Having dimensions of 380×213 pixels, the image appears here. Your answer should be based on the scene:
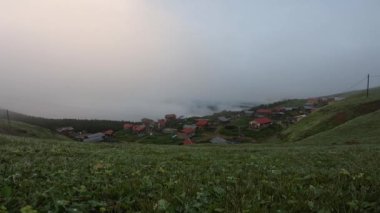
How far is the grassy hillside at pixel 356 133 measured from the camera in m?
59.0

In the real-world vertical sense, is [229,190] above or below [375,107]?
below

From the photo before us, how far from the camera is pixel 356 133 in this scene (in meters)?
65.2

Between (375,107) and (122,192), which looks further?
(375,107)

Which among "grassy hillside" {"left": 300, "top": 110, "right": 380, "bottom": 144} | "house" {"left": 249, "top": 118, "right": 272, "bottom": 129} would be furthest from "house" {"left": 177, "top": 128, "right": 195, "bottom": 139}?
"grassy hillside" {"left": 300, "top": 110, "right": 380, "bottom": 144}

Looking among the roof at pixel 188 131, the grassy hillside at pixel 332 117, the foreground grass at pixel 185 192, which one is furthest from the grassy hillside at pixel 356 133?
the roof at pixel 188 131

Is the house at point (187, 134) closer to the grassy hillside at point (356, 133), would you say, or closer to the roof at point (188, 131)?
the roof at point (188, 131)

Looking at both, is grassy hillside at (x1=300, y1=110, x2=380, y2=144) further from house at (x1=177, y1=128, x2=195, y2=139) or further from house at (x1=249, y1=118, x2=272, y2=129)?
house at (x1=249, y1=118, x2=272, y2=129)

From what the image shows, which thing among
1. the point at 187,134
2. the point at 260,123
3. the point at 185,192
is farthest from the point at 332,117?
the point at 185,192

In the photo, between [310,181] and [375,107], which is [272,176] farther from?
[375,107]

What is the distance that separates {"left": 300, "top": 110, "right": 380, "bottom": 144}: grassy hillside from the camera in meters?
59.0

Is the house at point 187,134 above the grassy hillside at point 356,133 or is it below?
below

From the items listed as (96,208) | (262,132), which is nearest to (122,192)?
(96,208)

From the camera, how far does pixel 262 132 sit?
157125mm

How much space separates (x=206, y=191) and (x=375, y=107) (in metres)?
105
